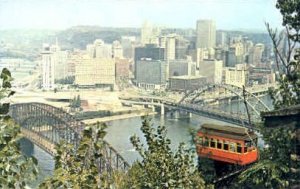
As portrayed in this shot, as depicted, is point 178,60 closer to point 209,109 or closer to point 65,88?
point 65,88

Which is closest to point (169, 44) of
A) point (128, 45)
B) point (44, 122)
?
point (128, 45)

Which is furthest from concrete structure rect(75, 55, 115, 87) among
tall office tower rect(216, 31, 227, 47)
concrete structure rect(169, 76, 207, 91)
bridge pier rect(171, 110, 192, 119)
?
bridge pier rect(171, 110, 192, 119)

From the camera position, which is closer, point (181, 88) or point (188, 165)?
point (188, 165)

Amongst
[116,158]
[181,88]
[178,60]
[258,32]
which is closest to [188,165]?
[116,158]

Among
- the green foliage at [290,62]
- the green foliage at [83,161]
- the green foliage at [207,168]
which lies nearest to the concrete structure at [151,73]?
the green foliage at [207,168]

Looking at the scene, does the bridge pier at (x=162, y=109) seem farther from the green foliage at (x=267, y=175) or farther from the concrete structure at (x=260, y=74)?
the green foliage at (x=267, y=175)

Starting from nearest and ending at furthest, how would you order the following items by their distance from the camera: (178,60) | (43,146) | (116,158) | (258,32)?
(116,158)
(43,146)
(258,32)
(178,60)
